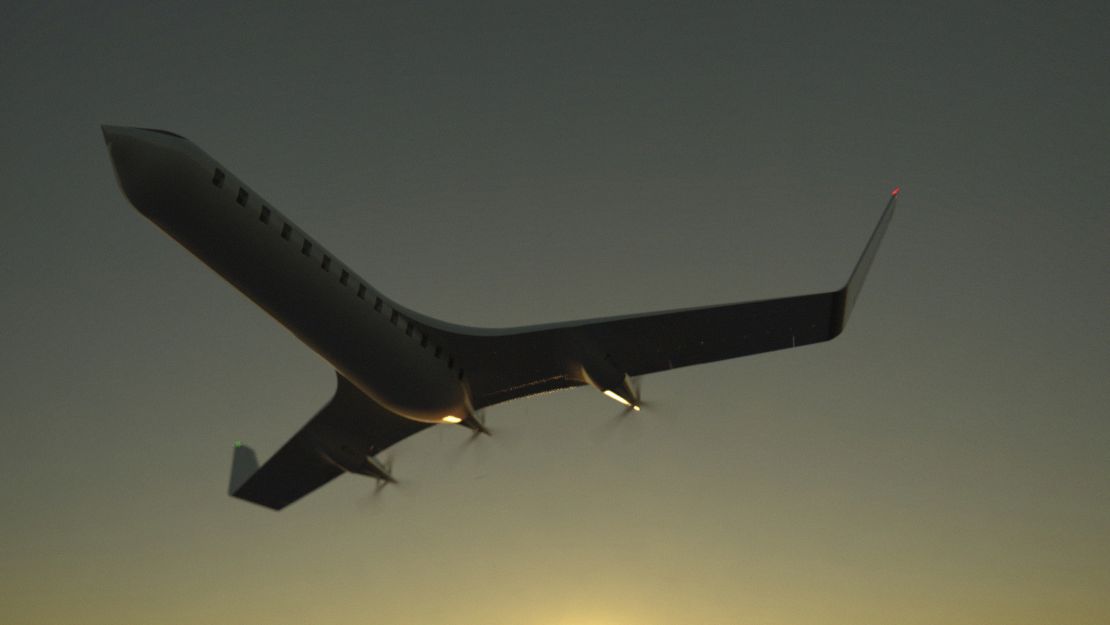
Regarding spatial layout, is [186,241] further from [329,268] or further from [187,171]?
[329,268]

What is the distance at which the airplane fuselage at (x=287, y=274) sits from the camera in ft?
82.9

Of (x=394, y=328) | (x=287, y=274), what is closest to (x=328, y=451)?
(x=394, y=328)

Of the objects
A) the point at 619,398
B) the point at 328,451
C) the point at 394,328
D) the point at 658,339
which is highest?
the point at 658,339

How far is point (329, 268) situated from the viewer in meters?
28.8

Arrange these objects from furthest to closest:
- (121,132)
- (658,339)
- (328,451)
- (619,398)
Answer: (328,451)
(619,398)
(658,339)
(121,132)

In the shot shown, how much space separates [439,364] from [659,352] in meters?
7.55

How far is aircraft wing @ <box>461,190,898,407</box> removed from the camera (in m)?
29.9

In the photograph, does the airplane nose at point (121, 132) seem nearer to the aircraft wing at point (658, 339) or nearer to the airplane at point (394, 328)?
the airplane at point (394, 328)

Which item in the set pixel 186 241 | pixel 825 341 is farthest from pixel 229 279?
pixel 825 341

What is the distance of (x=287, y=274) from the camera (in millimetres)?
27891

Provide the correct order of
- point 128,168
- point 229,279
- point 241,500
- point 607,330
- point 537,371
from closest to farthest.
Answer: point 128,168 < point 229,279 < point 607,330 < point 537,371 < point 241,500

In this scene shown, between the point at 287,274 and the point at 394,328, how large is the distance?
170 inches

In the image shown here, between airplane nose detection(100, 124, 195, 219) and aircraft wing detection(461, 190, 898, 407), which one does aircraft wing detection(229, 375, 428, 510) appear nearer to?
→ aircraft wing detection(461, 190, 898, 407)

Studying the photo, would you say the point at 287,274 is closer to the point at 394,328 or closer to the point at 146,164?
the point at 394,328
